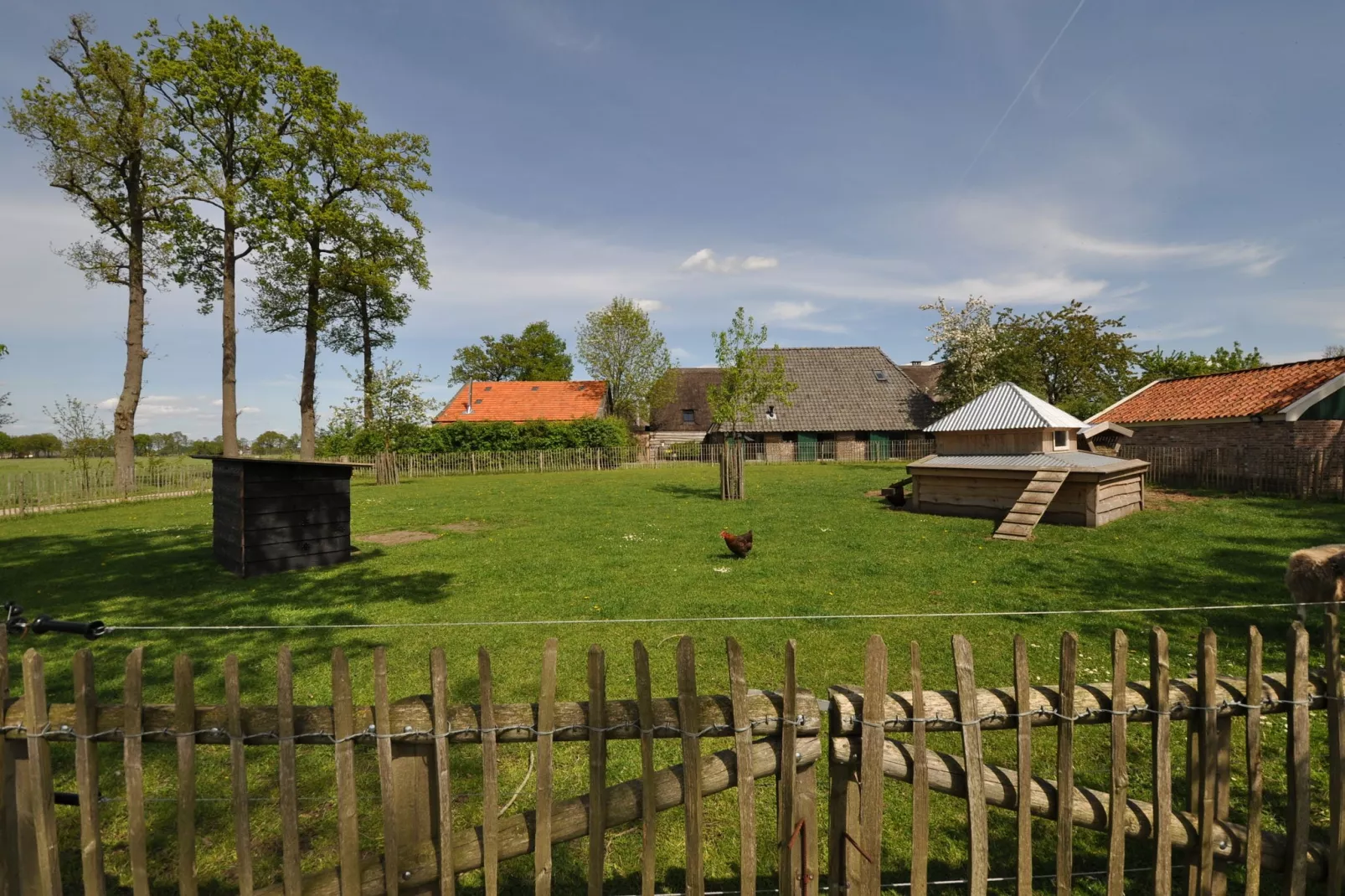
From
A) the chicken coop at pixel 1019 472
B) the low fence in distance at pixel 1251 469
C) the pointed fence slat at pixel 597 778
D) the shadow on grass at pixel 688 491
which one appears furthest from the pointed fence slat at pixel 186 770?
the low fence in distance at pixel 1251 469

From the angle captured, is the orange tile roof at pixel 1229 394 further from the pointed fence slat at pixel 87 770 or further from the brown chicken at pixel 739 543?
the pointed fence slat at pixel 87 770

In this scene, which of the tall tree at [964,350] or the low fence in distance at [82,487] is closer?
the low fence in distance at [82,487]

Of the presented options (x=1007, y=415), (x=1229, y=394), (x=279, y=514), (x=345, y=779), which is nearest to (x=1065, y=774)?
(x=345, y=779)

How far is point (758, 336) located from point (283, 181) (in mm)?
22481

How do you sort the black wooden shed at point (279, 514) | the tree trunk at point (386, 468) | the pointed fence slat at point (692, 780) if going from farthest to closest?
1. the tree trunk at point (386, 468)
2. the black wooden shed at point (279, 514)
3. the pointed fence slat at point (692, 780)

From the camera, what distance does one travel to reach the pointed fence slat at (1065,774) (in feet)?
7.81

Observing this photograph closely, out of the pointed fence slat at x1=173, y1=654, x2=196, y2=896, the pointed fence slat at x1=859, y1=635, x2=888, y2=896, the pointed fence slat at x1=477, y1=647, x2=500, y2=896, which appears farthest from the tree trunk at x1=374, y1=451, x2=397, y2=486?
the pointed fence slat at x1=859, y1=635, x2=888, y2=896

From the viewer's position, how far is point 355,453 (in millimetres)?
34500

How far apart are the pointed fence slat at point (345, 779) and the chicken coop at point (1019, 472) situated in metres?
12.9

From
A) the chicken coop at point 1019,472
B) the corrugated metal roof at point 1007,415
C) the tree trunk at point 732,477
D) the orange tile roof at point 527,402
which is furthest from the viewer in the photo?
the orange tile roof at point 527,402

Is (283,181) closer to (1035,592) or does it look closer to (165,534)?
(165,534)

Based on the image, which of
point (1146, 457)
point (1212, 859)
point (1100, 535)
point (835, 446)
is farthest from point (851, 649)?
point (835, 446)

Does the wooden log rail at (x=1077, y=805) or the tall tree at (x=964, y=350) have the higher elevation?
the tall tree at (x=964, y=350)

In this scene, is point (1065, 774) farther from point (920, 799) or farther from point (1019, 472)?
point (1019, 472)
